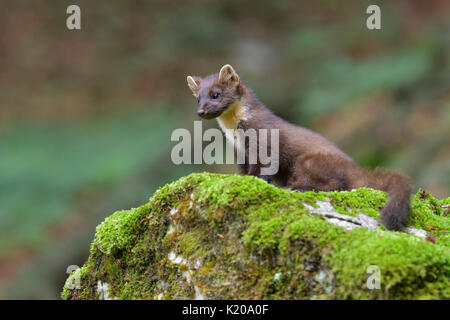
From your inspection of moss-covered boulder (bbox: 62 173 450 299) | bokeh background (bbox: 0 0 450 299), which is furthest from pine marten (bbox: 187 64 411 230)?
bokeh background (bbox: 0 0 450 299)

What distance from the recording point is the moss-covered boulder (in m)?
3.88

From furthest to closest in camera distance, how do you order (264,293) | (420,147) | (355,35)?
(355,35) < (420,147) < (264,293)

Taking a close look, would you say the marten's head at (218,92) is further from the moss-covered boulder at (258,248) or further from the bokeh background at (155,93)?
the bokeh background at (155,93)

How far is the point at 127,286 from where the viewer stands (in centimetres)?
502

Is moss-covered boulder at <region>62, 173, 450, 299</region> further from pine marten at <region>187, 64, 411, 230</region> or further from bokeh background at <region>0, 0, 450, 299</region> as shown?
bokeh background at <region>0, 0, 450, 299</region>

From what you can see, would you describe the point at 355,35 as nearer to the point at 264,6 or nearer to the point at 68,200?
the point at 264,6

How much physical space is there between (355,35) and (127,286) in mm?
16362

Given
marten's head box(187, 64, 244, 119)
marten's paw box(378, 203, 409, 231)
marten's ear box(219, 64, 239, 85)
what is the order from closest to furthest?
marten's paw box(378, 203, 409, 231) → marten's head box(187, 64, 244, 119) → marten's ear box(219, 64, 239, 85)

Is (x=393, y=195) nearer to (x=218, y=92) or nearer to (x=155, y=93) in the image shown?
(x=218, y=92)

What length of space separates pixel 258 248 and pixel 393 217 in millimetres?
1330

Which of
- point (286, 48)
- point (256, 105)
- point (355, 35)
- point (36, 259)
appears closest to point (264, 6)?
point (286, 48)

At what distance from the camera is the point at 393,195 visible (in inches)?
203

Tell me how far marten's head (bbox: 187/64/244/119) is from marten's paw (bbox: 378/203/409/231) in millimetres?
3085

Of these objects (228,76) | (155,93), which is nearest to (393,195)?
(228,76)
